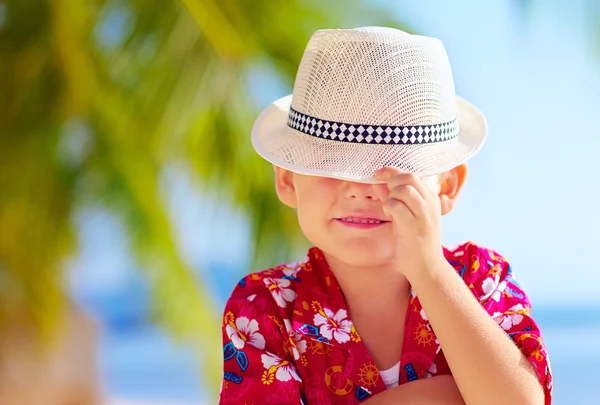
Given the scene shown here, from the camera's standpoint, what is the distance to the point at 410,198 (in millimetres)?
1245

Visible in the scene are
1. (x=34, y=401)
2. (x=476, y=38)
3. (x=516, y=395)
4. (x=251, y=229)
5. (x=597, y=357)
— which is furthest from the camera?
(x=597, y=357)

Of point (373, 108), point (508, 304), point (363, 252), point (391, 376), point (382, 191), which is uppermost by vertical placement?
point (373, 108)

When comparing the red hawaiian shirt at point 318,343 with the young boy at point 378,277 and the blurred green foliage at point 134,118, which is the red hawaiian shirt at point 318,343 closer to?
the young boy at point 378,277

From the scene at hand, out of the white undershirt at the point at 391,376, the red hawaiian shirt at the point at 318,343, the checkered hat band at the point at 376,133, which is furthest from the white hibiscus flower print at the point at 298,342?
the checkered hat band at the point at 376,133

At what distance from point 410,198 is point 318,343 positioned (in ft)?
1.04

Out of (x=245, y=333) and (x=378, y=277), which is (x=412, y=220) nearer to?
(x=378, y=277)

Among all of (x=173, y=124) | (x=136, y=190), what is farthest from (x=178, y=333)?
(x=173, y=124)

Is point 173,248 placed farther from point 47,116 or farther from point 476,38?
point 476,38

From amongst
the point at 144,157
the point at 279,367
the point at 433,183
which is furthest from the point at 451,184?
the point at 144,157

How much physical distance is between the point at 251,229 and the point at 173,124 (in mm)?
445

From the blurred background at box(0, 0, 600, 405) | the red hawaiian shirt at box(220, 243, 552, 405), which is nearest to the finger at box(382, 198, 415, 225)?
the red hawaiian shirt at box(220, 243, 552, 405)

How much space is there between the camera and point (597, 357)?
393cm

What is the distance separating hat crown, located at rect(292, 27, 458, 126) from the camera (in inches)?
51.7

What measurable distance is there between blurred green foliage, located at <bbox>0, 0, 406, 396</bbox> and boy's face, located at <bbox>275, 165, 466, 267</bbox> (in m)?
1.29
